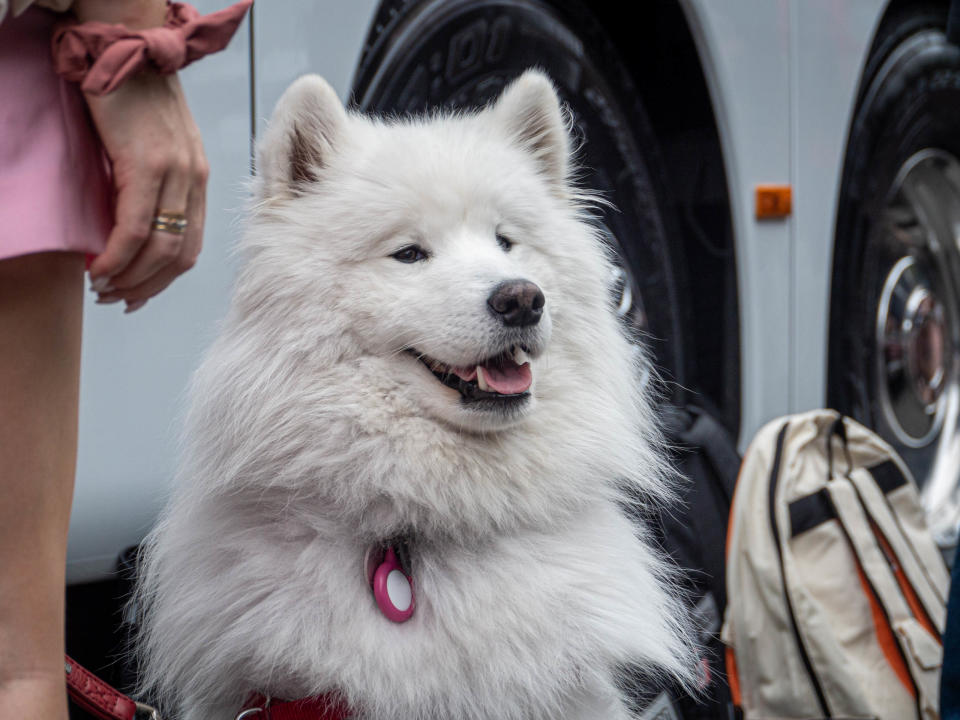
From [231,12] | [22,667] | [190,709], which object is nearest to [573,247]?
[231,12]

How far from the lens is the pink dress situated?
109 cm

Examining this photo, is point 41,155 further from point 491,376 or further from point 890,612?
point 890,612

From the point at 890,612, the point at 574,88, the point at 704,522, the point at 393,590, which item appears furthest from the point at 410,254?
the point at 890,612

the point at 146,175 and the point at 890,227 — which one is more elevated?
the point at 146,175

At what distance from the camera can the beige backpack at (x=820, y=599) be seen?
2.77 m

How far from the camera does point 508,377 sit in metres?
1.77

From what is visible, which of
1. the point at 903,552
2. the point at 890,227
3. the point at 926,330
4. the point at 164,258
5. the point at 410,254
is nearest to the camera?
the point at 164,258

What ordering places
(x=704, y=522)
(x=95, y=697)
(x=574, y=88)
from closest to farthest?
(x=95, y=697) < (x=704, y=522) < (x=574, y=88)

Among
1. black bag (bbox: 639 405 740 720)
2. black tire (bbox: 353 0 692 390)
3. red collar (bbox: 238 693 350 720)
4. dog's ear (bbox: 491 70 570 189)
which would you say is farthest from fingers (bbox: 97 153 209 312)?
black bag (bbox: 639 405 740 720)

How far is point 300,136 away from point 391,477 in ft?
2.19

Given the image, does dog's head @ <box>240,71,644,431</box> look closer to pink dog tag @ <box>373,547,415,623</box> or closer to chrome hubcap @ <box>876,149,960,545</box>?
pink dog tag @ <box>373,547,415,623</box>

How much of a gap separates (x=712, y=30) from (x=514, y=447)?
208cm

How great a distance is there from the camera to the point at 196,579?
1721 millimetres

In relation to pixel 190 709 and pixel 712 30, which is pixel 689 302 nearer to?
pixel 712 30
